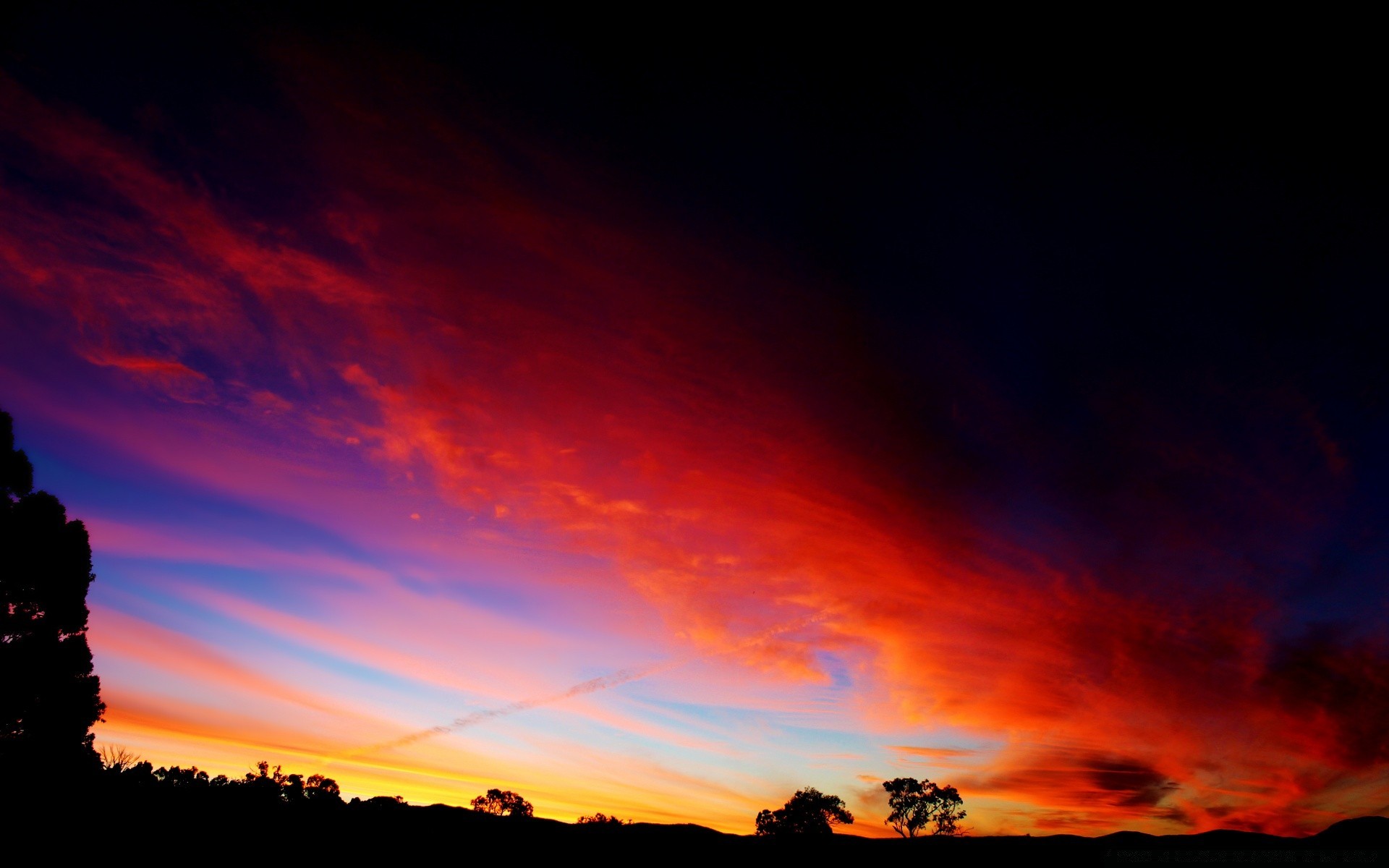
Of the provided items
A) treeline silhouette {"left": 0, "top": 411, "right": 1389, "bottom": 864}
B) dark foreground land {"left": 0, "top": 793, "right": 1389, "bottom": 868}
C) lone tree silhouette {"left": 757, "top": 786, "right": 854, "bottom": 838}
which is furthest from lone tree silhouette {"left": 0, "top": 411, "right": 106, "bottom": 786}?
lone tree silhouette {"left": 757, "top": 786, "right": 854, "bottom": 838}

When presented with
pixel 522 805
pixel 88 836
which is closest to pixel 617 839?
pixel 88 836

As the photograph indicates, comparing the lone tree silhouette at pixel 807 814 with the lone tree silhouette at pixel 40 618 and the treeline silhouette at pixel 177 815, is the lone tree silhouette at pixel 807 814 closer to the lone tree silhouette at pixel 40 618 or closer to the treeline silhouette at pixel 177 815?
the treeline silhouette at pixel 177 815

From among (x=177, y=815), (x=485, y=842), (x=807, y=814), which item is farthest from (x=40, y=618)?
(x=807, y=814)

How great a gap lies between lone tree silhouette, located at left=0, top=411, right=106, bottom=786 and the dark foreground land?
13.4 metres

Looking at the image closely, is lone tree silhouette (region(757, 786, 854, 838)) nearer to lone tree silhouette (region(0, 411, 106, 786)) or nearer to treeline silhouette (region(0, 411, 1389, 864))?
treeline silhouette (region(0, 411, 1389, 864))

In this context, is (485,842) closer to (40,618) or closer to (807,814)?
(40,618)

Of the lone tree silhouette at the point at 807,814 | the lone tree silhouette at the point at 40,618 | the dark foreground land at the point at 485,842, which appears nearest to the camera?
the dark foreground land at the point at 485,842

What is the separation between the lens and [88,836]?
477 inches

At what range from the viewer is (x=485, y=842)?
17.6 m

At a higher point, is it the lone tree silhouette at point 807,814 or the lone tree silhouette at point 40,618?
the lone tree silhouette at point 40,618

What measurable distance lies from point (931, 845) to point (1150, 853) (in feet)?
28.0

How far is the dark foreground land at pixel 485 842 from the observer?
1245cm

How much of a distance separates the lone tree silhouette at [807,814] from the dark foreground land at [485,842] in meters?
38.4

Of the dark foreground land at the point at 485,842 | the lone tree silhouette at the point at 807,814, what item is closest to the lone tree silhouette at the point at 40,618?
the dark foreground land at the point at 485,842
